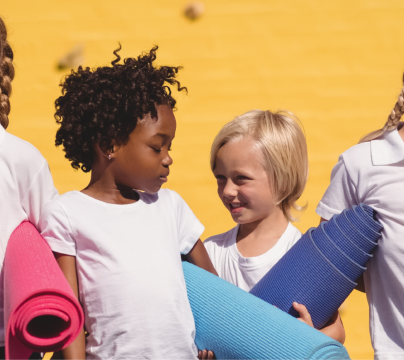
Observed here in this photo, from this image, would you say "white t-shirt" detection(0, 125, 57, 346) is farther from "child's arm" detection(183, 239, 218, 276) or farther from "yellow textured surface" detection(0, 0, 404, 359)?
"yellow textured surface" detection(0, 0, 404, 359)

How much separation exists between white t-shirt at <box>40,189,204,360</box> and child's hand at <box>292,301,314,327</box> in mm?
306

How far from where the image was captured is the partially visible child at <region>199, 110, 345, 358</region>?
182 cm

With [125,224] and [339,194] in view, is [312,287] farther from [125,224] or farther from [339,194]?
[125,224]

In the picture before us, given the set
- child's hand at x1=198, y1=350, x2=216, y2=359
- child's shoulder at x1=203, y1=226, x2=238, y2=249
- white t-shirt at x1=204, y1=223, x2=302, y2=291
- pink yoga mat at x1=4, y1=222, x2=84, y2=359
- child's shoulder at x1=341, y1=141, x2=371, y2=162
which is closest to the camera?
pink yoga mat at x1=4, y1=222, x2=84, y2=359

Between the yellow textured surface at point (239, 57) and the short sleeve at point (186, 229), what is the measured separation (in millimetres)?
1589

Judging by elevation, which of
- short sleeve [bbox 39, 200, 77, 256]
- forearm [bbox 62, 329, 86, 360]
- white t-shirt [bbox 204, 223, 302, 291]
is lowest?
forearm [bbox 62, 329, 86, 360]

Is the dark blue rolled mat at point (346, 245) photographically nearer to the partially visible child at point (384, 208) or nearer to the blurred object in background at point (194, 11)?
the partially visible child at point (384, 208)

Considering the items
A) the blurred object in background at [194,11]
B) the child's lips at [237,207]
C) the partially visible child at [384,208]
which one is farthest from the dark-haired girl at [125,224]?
the blurred object in background at [194,11]

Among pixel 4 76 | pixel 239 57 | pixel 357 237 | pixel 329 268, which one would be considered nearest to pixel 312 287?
pixel 329 268

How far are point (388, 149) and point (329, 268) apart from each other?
0.38m

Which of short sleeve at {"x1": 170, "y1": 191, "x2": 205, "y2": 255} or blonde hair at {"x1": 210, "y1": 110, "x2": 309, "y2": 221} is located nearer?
short sleeve at {"x1": 170, "y1": 191, "x2": 205, "y2": 255}

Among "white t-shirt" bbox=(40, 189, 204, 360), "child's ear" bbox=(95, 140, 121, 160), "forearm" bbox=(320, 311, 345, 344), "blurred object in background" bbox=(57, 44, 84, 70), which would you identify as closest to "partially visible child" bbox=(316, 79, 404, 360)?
"forearm" bbox=(320, 311, 345, 344)

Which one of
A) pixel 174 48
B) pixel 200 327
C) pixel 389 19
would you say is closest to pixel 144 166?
pixel 200 327

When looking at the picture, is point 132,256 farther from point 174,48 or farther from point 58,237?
point 174,48
